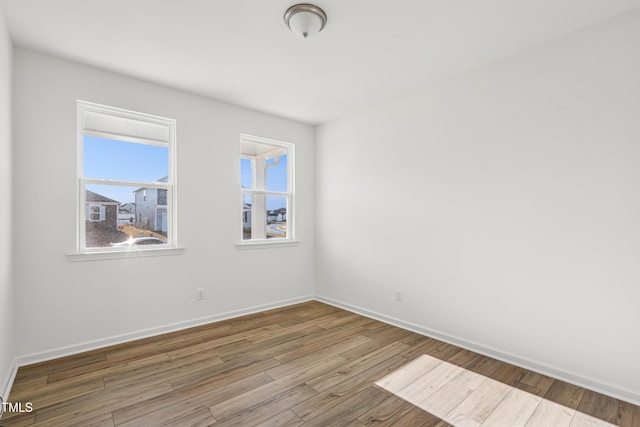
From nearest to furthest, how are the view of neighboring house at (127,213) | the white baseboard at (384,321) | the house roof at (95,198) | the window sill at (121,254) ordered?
1. the white baseboard at (384,321)
2. the window sill at (121,254)
3. the house roof at (95,198)
4. the view of neighboring house at (127,213)

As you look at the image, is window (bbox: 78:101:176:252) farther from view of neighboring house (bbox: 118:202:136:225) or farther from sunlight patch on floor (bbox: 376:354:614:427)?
sunlight patch on floor (bbox: 376:354:614:427)

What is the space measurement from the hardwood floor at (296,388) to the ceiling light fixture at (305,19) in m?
2.54

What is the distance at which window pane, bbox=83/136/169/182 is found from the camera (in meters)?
3.03

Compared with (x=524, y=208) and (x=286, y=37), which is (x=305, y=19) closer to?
(x=286, y=37)

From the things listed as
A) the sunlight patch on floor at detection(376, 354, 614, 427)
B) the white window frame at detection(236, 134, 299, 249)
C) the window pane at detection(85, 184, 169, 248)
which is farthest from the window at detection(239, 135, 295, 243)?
the sunlight patch on floor at detection(376, 354, 614, 427)

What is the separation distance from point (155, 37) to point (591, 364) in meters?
4.02

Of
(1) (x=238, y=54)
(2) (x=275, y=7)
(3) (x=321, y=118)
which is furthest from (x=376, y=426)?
(3) (x=321, y=118)

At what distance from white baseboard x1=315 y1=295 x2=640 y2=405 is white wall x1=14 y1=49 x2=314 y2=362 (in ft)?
5.48

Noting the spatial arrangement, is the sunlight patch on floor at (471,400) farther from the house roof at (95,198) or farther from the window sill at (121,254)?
the house roof at (95,198)

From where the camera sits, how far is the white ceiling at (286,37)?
6.94 ft

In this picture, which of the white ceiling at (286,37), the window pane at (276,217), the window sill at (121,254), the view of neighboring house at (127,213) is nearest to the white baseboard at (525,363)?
the window pane at (276,217)

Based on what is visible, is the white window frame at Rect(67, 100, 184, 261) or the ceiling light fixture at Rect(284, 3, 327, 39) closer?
the ceiling light fixture at Rect(284, 3, 327, 39)

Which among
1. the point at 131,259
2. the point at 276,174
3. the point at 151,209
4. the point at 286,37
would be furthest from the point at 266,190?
the point at 286,37

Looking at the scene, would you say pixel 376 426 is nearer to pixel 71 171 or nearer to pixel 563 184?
pixel 563 184
